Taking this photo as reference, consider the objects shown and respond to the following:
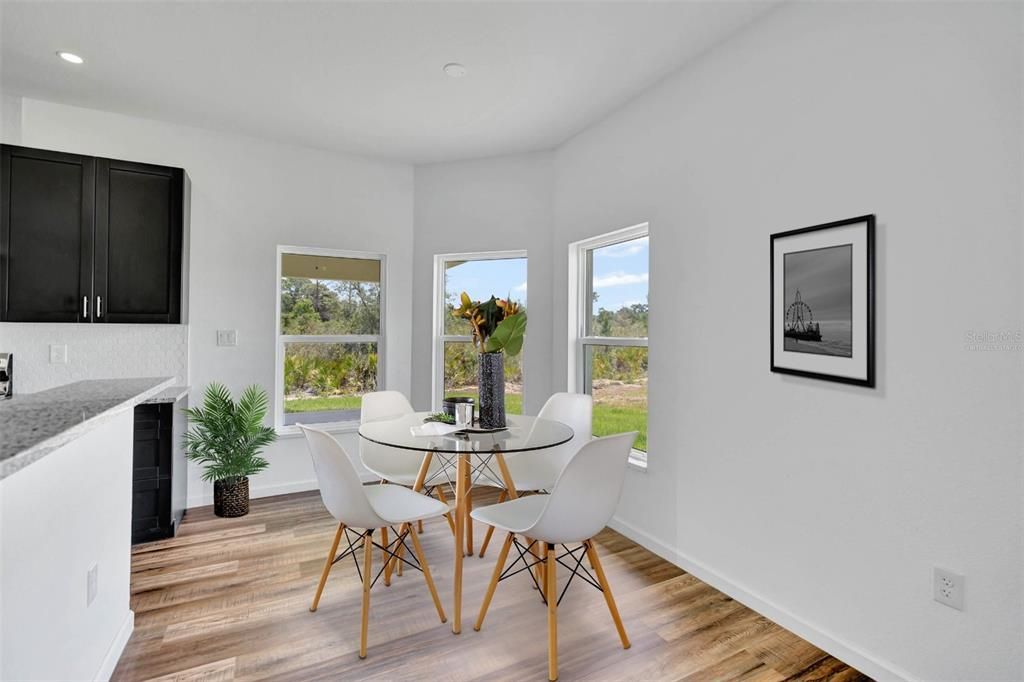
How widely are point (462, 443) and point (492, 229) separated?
2417 millimetres

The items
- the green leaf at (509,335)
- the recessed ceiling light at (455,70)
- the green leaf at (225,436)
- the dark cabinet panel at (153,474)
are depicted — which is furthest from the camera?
the green leaf at (225,436)

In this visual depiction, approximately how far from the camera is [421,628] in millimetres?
2281

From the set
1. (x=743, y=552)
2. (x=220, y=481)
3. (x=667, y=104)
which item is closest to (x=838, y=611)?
(x=743, y=552)

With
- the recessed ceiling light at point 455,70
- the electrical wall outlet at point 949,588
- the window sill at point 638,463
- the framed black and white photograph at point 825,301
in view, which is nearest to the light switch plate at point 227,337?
the recessed ceiling light at point 455,70

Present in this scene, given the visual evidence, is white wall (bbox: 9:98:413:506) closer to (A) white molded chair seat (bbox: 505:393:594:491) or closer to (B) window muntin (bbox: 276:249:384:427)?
(B) window muntin (bbox: 276:249:384:427)

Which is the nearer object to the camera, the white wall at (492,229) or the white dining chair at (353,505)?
the white dining chair at (353,505)

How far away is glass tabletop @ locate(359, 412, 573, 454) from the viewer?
7.43 feet

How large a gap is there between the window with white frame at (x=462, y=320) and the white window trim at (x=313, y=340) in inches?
17.6

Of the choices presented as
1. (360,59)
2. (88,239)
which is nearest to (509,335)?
(360,59)

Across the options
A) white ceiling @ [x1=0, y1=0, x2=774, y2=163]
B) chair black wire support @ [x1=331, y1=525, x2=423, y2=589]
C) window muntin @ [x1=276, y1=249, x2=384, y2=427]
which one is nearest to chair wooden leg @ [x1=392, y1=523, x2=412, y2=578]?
chair black wire support @ [x1=331, y1=525, x2=423, y2=589]

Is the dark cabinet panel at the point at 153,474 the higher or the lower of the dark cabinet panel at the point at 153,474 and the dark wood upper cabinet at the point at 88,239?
the lower

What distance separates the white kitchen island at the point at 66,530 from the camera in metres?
1.18

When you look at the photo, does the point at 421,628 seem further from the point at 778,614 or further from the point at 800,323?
the point at 800,323

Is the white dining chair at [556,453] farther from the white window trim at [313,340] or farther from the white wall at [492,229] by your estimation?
the white window trim at [313,340]
